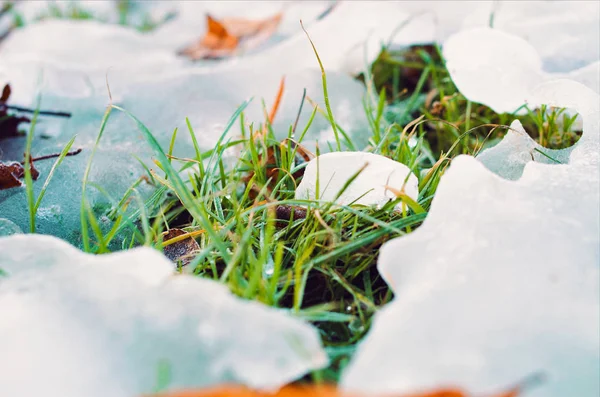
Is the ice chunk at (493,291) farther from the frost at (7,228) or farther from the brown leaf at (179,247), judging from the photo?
the frost at (7,228)

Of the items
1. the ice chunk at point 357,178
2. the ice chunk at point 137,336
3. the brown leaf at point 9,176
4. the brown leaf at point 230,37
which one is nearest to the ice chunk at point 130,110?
the brown leaf at point 9,176

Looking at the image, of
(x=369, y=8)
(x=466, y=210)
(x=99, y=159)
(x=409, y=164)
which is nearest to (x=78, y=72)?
(x=99, y=159)

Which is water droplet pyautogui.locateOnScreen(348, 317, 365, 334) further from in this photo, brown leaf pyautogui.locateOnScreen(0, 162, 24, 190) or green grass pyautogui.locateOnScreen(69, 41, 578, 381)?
brown leaf pyautogui.locateOnScreen(0, 162, 24, 190)

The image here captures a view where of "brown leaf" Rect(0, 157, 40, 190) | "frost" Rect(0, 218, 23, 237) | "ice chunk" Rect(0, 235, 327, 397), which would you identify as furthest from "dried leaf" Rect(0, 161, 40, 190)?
"ice chunk" Rect(0, 235, 327, 397)

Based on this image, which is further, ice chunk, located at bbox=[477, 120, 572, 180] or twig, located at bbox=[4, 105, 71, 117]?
twig, located at bbox=[4, 105, 71, 117]

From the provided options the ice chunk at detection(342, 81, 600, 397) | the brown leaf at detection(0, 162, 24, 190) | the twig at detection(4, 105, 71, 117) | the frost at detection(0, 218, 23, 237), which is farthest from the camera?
the twig at detection(4, 105, 71, 117)

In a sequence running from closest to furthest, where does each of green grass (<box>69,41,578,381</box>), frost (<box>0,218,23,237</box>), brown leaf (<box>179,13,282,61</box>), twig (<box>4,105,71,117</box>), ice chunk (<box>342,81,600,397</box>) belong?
ice chunk (<box>342,81,600,397</box>) < green grass (<box>69,41,578,381</box>) < frost (<box>0,218,23,237</box>) < twig (<box>4,105,71,117</box>) < brown leaf (<box>179,13,282,61</box>)

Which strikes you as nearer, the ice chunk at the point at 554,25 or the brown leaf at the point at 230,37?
the ice chunk at the point at 554,25
